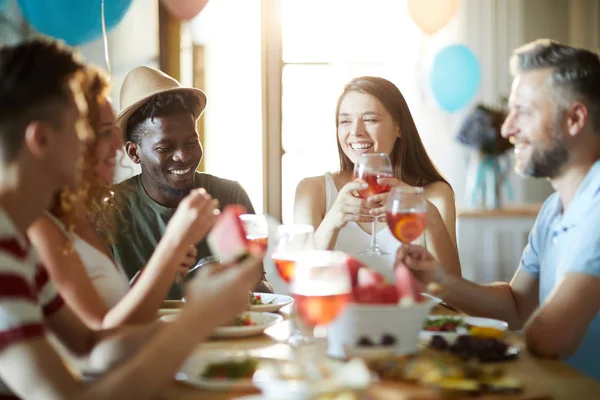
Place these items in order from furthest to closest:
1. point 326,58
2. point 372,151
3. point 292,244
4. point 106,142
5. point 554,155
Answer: point 326,58 → point 372,151 → point 554,155 → point 106,142 → point 292,244

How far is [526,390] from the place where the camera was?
3.72 feet

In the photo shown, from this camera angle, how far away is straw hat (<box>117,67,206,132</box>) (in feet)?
8.49

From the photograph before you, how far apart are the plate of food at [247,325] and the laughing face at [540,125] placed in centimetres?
79

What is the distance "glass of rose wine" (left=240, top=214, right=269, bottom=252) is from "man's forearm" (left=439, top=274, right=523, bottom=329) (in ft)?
1.56

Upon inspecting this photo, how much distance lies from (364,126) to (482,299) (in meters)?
0.97

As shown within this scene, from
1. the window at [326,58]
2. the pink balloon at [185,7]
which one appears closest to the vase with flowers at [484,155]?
the window at [326,58]

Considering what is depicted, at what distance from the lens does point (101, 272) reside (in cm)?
176

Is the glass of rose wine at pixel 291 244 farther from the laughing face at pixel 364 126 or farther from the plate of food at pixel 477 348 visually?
the laughing face at pixel 364 126

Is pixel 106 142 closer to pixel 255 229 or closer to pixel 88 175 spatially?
pixel 88 175

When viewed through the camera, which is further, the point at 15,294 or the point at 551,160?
the point at 551,160

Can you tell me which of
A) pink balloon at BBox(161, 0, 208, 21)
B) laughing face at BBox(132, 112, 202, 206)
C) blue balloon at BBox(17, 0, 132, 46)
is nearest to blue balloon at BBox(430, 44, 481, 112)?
pink balloon at BBox(161, 0, 208, 21)

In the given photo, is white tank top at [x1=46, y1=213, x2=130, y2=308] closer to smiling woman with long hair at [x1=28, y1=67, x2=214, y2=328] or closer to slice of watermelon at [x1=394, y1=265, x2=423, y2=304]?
smiling woman with long hair at [x1=28, y1=67, x2=214, y2=328]

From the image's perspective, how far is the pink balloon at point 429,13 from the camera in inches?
159

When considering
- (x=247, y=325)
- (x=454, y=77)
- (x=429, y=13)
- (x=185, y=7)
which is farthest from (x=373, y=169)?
(x=454, y=77)
